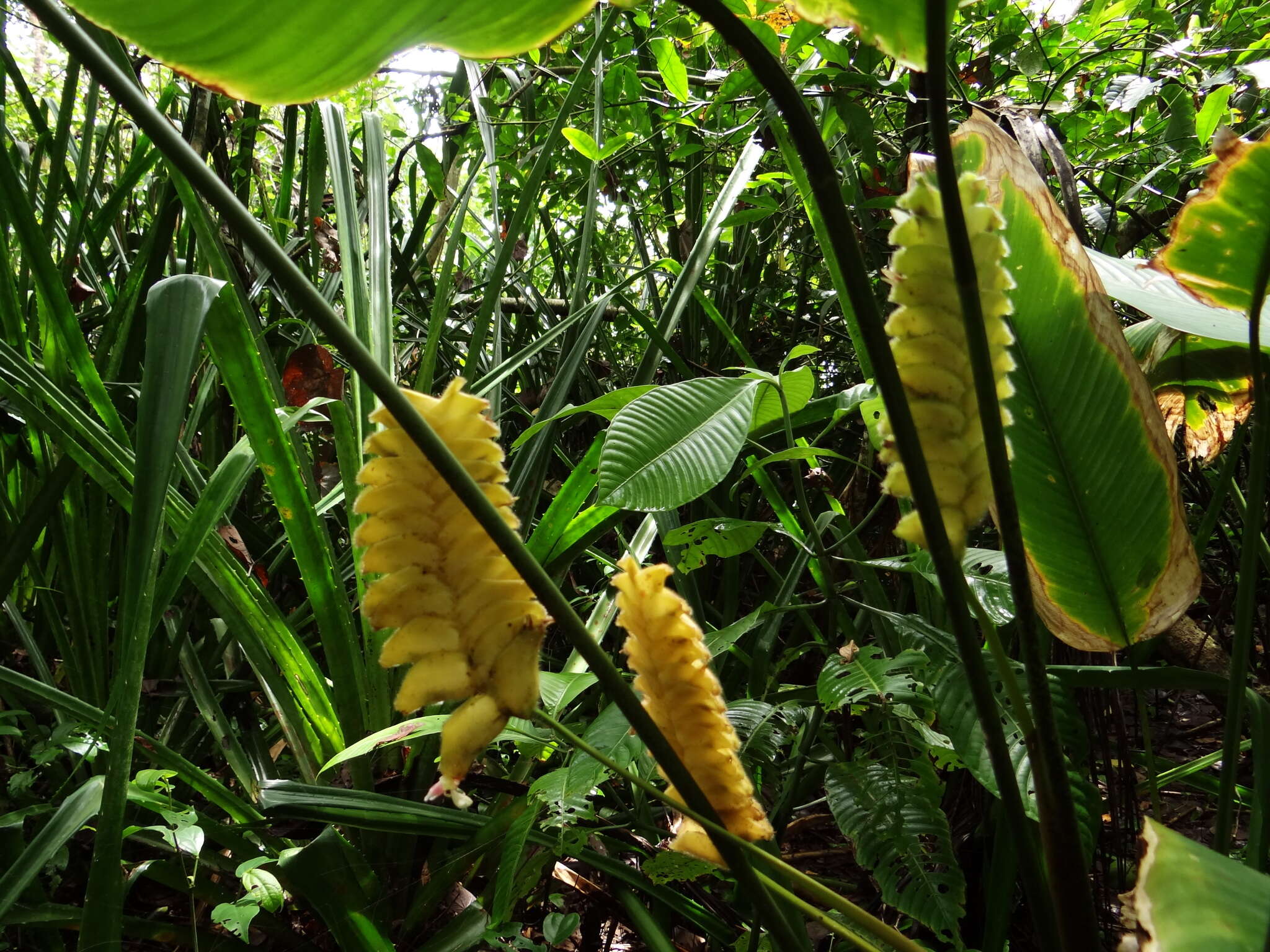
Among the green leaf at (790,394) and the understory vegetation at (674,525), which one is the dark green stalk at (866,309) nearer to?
the understory vegetation at (674,525)

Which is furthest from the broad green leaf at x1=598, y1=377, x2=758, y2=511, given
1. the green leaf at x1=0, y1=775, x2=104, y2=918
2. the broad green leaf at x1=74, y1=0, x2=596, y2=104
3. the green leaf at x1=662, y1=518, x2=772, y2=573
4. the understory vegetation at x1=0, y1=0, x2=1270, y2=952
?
the green leaf at x1=0, y1=775, x2=104, y2=918

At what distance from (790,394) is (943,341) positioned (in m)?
0.44

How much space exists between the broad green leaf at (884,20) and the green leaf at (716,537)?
0.43 metres

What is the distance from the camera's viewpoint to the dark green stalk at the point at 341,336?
0.25 metres

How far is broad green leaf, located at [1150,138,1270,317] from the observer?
45cm

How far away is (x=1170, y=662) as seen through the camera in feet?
3.51

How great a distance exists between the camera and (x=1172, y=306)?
530 mm

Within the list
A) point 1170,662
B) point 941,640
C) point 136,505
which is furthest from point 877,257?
point 136,505

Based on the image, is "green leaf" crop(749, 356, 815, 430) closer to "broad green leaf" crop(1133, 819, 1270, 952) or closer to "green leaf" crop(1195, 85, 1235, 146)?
"broad green leaf" crop(1133, 819, 1270, 952)

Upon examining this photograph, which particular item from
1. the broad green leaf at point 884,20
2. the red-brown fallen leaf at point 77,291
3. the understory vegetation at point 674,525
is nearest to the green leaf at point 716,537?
the understory vegetation at point 674,525

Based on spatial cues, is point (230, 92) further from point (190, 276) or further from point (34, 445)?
point (34, 445)

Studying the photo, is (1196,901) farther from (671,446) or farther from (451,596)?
(671,446)

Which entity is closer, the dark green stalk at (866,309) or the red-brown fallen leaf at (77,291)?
the dark green stalk at (866,309)

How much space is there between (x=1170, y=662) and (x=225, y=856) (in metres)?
1.17
